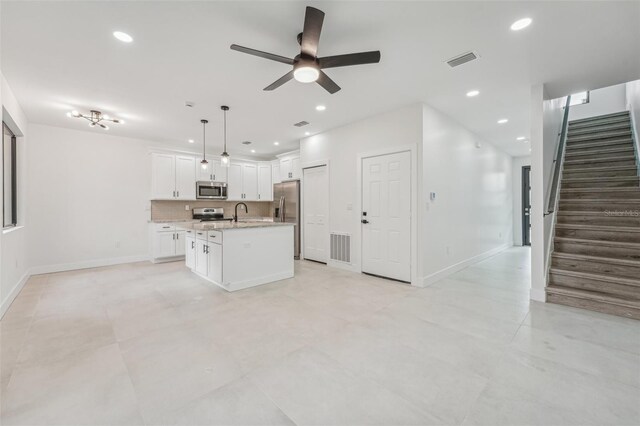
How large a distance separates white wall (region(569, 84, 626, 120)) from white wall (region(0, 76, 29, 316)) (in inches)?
415

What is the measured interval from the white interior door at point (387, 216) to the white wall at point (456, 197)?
28cm

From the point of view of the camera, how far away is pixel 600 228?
3744 millimetres

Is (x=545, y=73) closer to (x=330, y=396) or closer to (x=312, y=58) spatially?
(x=312, y=58)

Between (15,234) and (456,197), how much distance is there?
6.94 meters

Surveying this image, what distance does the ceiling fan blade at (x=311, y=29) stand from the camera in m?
1.87

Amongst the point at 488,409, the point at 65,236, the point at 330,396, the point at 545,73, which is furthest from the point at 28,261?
the point at 545,73

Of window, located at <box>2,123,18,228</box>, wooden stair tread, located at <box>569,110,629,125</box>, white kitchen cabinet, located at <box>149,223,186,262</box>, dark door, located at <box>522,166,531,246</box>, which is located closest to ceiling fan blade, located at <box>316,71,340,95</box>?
window, located at <box>2,123,18,228</box>

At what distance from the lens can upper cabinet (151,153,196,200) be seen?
19.5 ft

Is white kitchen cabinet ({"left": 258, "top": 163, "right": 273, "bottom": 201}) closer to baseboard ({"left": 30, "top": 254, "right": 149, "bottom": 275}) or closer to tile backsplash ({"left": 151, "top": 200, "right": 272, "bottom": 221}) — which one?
tile backsplash ({"left": 151, "top": 200, "right": 272, "bottom": 221})

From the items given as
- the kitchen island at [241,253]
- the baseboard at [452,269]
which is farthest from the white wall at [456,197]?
the kitchen island at [241,253]

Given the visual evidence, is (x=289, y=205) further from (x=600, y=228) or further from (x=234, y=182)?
(x=600, y=228)

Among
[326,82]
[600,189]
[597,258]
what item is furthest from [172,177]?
[600,189]

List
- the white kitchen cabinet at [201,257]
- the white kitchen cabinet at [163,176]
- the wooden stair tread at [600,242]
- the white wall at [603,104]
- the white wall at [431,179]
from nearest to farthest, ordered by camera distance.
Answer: the wooden stair tread at [600,242]
the white wall at [431,179]
the white kitchen cabinet at [201,257]
the white kitchen cabinet at [163,176]
the white wall at [603,104]

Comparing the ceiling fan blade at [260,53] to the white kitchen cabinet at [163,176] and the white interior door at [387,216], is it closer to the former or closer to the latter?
the white interior door at [387,216]
